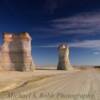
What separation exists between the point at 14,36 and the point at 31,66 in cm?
673

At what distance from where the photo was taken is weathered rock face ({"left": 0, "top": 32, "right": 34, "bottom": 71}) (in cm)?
4481

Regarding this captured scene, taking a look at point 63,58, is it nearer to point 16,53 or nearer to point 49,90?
point 16,53

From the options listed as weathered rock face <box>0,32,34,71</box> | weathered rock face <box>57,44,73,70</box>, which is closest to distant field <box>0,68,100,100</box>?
weathered rock face <box>0,32,34,71</box>

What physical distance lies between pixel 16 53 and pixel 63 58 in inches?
878

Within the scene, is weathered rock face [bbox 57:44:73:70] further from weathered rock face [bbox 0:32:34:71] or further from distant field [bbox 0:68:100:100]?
distant field [bbox 0:68:100:100]

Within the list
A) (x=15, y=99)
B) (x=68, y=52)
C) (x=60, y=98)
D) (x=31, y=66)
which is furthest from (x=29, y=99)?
(x=68, y=52)

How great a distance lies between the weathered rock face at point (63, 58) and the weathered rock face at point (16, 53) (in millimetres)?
19973

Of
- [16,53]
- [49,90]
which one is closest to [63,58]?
[16,53]

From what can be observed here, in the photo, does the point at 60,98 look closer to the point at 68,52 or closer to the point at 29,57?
the point at 29,57

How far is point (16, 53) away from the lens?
45.9 metres

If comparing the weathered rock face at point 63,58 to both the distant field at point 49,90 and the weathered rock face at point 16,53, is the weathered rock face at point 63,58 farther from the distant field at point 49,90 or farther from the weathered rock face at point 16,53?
the distant field at point 49,90

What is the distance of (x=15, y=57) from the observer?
45438 millimetres

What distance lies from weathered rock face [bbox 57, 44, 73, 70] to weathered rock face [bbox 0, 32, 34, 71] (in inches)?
786

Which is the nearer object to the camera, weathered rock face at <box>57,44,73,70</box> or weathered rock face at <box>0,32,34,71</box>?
weathered rock face at <box>0,32,34,71</box>
